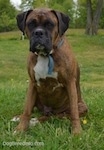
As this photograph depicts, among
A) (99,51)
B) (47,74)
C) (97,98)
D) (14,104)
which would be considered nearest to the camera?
(47,74)

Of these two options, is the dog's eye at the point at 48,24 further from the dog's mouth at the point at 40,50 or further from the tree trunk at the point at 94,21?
the tree trunk at the point at 94,21

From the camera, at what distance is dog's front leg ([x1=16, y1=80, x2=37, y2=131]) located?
180 inches

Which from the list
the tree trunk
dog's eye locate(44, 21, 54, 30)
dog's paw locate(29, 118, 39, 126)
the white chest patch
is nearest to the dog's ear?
dog's eye locate(44, 21, 54, 30)

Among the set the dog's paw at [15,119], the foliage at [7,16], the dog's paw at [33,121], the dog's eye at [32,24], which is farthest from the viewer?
the foliage at [7,16]

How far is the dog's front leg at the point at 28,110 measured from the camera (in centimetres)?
457

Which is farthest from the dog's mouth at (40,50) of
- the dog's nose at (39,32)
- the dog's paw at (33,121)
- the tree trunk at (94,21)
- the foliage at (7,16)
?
the foliage at (7,16)

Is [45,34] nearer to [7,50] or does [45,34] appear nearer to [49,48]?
[49,48]

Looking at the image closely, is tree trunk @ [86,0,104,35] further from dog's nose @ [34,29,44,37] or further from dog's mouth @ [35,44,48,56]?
dog's nose @ [34,29,44,37]

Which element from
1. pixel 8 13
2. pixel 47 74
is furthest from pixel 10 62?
pixel 8 13

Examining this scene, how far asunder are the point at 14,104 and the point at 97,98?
4.32 feet

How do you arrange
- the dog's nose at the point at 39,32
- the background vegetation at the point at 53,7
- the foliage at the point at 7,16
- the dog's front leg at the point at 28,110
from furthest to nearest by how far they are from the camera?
the foliage at the point at 7,16 → the background vegetation at the point at 53,7 → the dog's front leg at the point at 28,110 → the dog's nose at the point at 39,32

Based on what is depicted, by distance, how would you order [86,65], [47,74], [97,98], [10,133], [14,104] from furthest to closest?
[86,65]
[97,98]
[14,104]
[47,74]
[10,133]

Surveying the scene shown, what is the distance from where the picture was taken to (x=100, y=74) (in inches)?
561

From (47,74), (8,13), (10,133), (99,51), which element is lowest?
(8,13)
